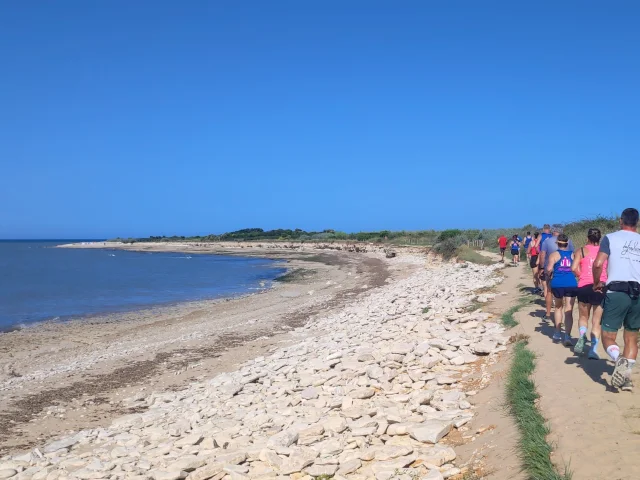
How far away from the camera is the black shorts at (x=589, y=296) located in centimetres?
699

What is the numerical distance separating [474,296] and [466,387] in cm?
792

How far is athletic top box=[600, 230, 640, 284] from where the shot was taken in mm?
5645

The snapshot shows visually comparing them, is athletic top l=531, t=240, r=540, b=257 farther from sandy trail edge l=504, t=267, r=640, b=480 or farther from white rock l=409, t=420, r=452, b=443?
white rock l=409, t=420, r=452, b=443

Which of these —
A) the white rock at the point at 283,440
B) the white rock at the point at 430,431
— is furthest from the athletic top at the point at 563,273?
the white rock at the point at 283,440

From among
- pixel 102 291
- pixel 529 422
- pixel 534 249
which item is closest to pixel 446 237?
pixel 102 291

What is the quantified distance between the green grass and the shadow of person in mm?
545

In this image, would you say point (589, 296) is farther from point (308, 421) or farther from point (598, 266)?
point (308, 421)

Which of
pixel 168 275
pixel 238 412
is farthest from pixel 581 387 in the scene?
pixel 168 275

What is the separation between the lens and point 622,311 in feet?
18.6

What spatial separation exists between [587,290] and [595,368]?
115 cm

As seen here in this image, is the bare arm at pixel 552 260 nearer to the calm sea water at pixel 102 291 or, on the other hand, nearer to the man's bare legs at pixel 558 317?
the man's bare legs at pixel 558 317

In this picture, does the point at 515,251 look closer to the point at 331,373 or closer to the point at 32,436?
the point at 331,373

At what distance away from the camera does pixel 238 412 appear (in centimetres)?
772

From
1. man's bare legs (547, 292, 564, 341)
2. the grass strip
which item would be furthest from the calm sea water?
man's bare legs (547, 292, 564, 341)
